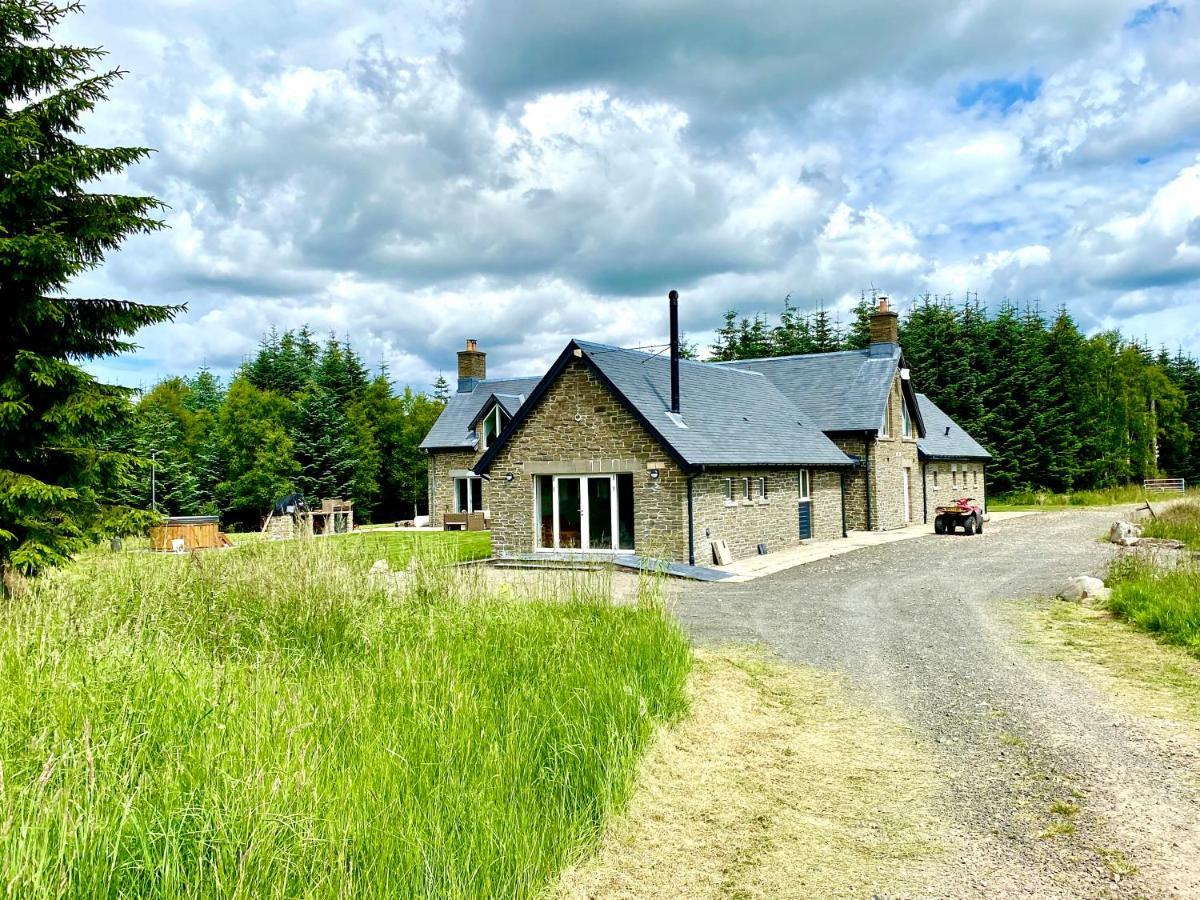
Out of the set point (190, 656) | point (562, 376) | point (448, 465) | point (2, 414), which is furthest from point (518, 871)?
point (448, 465)

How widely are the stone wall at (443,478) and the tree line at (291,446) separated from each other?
5.83 m

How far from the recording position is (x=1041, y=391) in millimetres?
47656

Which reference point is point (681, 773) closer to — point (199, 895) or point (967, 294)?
point (199, 895)

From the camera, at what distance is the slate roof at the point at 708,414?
1934 centimetres

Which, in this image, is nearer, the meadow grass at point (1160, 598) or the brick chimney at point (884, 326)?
the meadow grass at point (1160, 598)

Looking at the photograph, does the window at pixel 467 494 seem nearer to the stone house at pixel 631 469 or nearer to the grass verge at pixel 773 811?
the stone house at pixel 631 469

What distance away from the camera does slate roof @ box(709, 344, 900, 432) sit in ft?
92.5

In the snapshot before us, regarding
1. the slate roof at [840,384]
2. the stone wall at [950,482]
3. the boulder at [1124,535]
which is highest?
the slate roof at [840,384]

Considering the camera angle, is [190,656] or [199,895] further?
[190,656]

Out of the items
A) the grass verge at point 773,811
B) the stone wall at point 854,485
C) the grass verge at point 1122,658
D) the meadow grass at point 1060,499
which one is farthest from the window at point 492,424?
the meadow grass at point 1060,499

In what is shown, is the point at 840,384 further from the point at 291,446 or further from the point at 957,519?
the point at 291,446

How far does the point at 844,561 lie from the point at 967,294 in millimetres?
41818

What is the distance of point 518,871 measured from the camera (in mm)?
4309

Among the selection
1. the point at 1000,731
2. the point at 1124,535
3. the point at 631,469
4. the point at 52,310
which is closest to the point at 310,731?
the point at 1000,731
